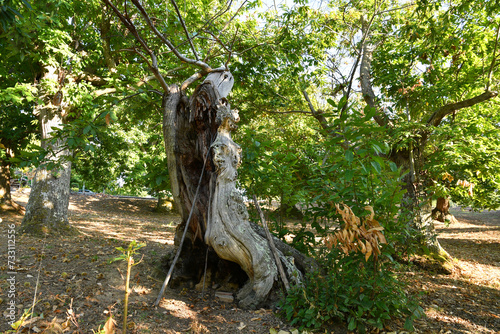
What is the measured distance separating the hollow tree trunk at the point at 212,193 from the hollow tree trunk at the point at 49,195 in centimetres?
333

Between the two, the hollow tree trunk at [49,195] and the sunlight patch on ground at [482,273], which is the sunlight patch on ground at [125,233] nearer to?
the hollow tree trunk at [49,195]

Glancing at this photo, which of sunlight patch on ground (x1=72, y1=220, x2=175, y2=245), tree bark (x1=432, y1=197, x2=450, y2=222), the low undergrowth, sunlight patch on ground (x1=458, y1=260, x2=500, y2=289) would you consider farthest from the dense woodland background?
tree bark (x1=432, y1=197, x2=450, y2=222)

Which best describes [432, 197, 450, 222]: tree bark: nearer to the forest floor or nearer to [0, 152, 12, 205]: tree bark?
the forest floor

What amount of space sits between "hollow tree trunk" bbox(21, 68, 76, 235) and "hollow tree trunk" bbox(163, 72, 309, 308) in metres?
3.33

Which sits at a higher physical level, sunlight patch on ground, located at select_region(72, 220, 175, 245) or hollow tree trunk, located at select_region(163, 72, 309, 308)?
hollow tree trunk, located at select_region(163, 72, 309, 308)

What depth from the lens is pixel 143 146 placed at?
48.1ft

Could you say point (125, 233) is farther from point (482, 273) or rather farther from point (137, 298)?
point (482, 273)

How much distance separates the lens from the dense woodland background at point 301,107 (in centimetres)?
275

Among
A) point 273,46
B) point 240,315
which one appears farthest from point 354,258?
point 273,46

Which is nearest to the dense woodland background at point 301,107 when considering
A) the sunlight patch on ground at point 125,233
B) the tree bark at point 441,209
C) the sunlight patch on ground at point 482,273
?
the sunlight patch on ground at point 482,273

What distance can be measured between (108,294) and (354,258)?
251 cm

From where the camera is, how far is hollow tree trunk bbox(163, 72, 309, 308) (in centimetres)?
321

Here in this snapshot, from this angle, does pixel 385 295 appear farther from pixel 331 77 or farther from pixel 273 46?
pixel 331 77

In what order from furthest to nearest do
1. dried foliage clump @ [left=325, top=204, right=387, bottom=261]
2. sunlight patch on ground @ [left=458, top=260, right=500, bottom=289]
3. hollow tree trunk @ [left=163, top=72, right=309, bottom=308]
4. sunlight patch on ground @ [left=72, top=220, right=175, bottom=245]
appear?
sunlight patch on ground @ [left=72, top=220, right=175, bottom=245], sunlight patch on ground @ [left=458, top=260, right=500, bottom=289], hollow tree trunk @ [left=163, top=72, right=309, bottom=308], dried foliage clump @ [left=325, top=204, right=387, bottom=261]
